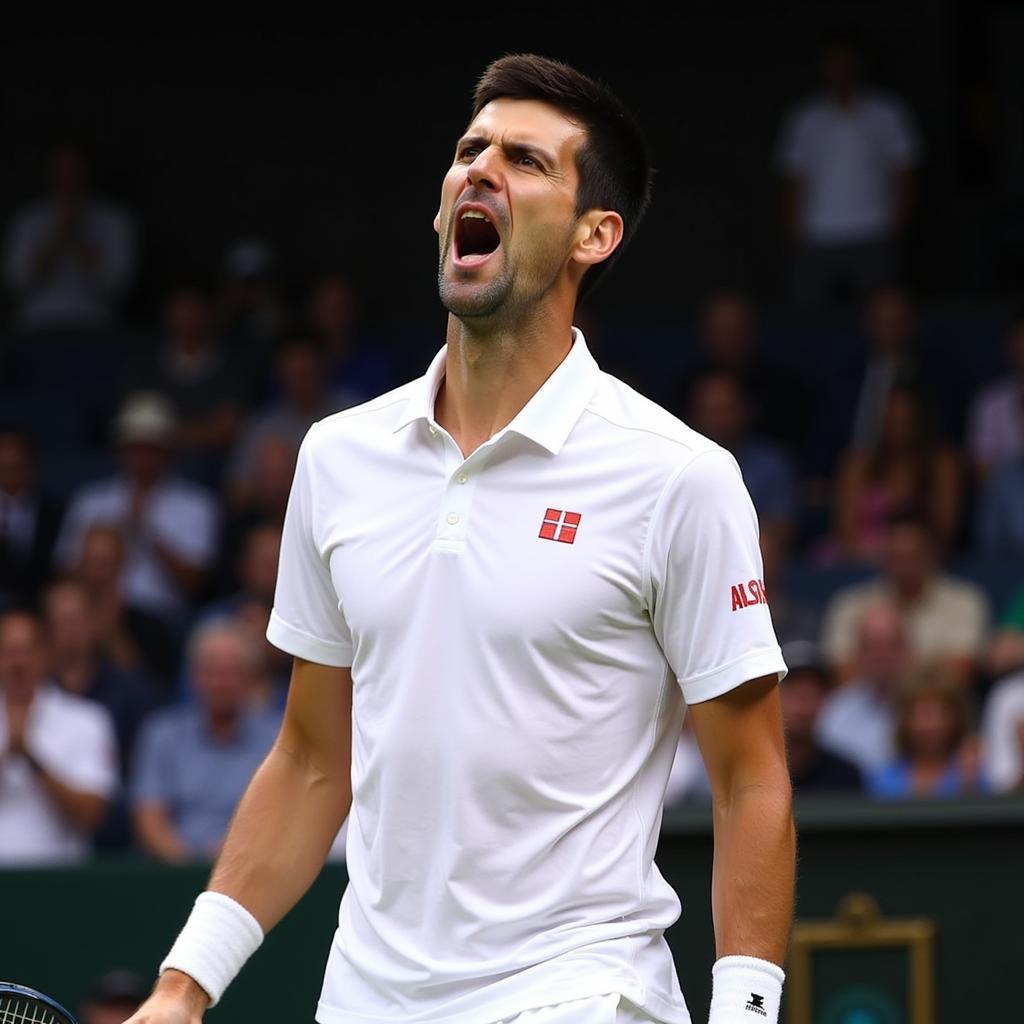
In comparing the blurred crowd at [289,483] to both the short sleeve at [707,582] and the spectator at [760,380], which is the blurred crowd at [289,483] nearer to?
the spectator at [760,380]

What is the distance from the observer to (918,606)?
7809mm

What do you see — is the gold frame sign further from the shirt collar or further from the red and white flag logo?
the red and white flag logo

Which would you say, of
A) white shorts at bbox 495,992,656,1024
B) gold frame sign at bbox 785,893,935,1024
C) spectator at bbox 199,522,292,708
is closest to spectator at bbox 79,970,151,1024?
spectator at bbox 199,522,292,708

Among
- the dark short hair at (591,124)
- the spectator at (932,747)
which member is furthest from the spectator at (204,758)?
the dark short hair at (591,124)

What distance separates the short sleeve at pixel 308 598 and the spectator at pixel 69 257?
27.3 ft

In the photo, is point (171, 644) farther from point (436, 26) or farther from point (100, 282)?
point (436, 26)

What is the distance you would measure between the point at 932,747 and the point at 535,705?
13.8 feet

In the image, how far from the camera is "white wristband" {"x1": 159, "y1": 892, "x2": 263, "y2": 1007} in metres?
2.86

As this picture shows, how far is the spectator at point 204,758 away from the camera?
682cm

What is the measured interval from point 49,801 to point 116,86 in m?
6.61

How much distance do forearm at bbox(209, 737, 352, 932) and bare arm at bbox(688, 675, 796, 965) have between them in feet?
1.94

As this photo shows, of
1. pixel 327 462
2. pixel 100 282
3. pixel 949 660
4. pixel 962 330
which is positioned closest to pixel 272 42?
pixel 100 282

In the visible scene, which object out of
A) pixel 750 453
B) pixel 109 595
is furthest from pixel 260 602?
pixel 750 453

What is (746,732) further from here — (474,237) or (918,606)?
(918,606)
